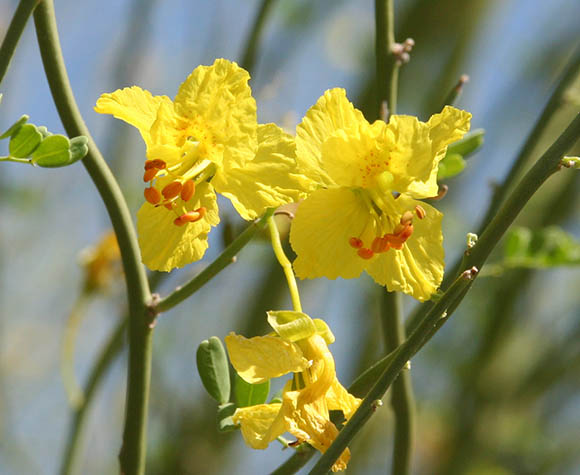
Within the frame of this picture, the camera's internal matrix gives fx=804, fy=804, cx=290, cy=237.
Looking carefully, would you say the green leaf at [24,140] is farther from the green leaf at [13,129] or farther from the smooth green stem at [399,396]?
the smooth green stem at [399,396]

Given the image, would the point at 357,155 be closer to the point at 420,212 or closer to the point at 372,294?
the point at 420,212

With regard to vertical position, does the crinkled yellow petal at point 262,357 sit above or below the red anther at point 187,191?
below

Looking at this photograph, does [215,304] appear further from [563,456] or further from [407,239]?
[407,239]

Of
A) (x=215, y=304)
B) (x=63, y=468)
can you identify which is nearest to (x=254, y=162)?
(x=63, y=468)

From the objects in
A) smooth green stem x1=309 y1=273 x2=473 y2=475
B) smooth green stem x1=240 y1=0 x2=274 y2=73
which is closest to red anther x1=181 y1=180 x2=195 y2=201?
smooth green stem x1=309 y1=273 x2=473 y2=475

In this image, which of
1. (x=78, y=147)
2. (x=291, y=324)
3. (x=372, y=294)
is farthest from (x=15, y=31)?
(x=372, y=294)

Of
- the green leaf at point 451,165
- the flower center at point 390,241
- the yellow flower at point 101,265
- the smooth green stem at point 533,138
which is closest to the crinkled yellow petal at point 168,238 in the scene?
the flower center at point 390,241
